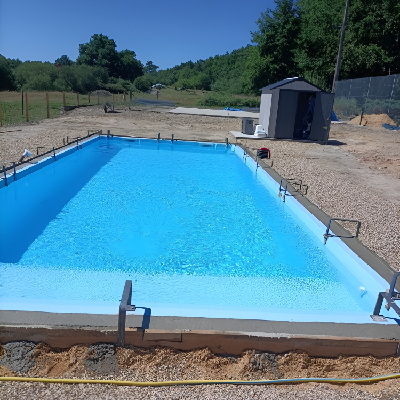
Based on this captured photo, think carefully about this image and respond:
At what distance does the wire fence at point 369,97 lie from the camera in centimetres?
1970

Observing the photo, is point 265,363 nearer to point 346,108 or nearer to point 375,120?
point 375,120

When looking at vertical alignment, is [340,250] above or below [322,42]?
below

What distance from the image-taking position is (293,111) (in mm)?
13133

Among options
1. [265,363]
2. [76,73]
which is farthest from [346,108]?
[76,73]

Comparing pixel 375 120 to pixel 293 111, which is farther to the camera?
pixel 375 120

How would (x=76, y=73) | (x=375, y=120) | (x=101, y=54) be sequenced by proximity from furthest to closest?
1. (x=101, y=54)
2. (x=76, y=73)
3. (x=375, y=120)

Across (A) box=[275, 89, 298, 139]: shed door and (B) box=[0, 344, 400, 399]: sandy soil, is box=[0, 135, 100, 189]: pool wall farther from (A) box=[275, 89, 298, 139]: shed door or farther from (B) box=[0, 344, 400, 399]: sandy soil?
(A) box=[275, 89, 298, 139]: shed door

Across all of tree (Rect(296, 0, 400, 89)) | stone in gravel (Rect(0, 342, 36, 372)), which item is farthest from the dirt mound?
stone in gravel (Rect(0, 342, 36, 372))

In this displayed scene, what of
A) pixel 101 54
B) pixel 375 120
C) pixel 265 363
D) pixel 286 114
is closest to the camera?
pixel 265 363

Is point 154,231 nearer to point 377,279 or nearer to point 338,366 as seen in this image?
point 377,279

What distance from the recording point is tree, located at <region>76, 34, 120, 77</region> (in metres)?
59.3

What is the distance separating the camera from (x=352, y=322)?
2.88 metres

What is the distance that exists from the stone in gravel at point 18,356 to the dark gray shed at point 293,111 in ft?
39.3

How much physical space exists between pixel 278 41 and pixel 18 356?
35.2 meters
